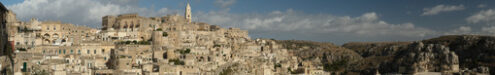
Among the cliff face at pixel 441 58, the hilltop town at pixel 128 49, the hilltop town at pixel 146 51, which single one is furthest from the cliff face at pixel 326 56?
the hilltop town at pixel 128 49

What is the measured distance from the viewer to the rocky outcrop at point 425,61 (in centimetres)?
8469

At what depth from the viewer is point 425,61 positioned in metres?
87.9

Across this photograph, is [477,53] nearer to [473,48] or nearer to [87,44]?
[473,48]

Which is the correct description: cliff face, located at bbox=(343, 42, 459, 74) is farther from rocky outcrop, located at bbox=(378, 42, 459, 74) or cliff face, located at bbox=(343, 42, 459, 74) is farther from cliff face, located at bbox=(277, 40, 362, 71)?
cliff face, located at bbox=(277, 40, 362, 71)

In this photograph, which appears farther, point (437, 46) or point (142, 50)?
point (437, 46)

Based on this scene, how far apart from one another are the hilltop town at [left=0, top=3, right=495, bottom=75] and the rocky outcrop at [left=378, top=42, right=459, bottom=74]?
20cm

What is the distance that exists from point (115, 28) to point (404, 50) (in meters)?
79.7

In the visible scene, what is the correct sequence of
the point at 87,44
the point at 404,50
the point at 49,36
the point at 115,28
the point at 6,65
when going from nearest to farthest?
the point at 6,65 → the point at 87,44 → the point at 49,36 → the point at 115,28 → the point at 404,50

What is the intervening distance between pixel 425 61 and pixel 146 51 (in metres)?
Answer: 68.7

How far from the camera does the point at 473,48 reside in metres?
92.3

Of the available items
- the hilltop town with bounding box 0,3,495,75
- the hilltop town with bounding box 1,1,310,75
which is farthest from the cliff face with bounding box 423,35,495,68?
the hilltop town with bounding box 1,1,310,75

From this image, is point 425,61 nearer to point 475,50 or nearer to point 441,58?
point 441,58

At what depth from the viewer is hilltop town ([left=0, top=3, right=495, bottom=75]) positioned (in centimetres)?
2968

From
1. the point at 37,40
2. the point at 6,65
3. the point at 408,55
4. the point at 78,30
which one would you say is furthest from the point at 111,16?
the point at 408,55
